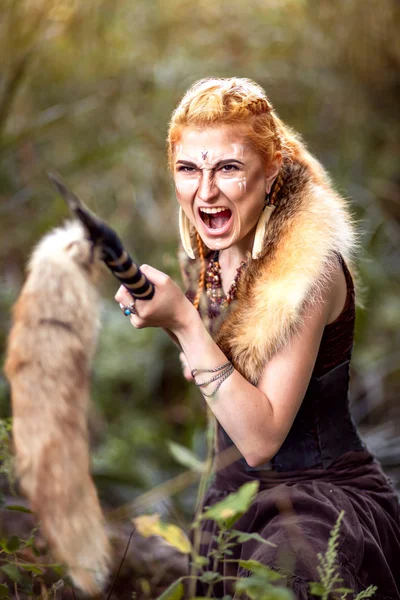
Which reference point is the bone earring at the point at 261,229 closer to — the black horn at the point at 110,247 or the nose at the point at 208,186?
the nose at the point at 208,186

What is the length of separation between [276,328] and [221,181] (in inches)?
11.8

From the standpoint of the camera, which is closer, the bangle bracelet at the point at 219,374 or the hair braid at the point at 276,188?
the bangle bracelet at the point at 219,374

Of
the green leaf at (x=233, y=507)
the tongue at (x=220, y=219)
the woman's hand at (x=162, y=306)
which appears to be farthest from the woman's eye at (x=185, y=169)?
the green leaf at (x=233, y=507)

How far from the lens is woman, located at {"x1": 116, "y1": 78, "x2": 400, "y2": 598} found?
48.2 inches

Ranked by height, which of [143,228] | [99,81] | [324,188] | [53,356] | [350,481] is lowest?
[350,481]

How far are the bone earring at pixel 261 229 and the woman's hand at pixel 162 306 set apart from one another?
19 centimetres

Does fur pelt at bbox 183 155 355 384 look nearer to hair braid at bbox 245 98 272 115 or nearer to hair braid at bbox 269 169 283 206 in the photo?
hair braid at bbox 269 169 283 206

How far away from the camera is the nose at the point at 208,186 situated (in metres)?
1.28

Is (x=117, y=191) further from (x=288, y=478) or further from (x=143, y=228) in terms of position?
(x=288, y=478)

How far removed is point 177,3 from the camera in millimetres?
4242

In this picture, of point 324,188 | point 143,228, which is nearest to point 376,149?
point 143,228

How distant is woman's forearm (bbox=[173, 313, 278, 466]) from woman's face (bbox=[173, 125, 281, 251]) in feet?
0.67

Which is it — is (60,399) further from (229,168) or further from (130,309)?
(229,168)

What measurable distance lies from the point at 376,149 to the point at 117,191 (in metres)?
1.62
